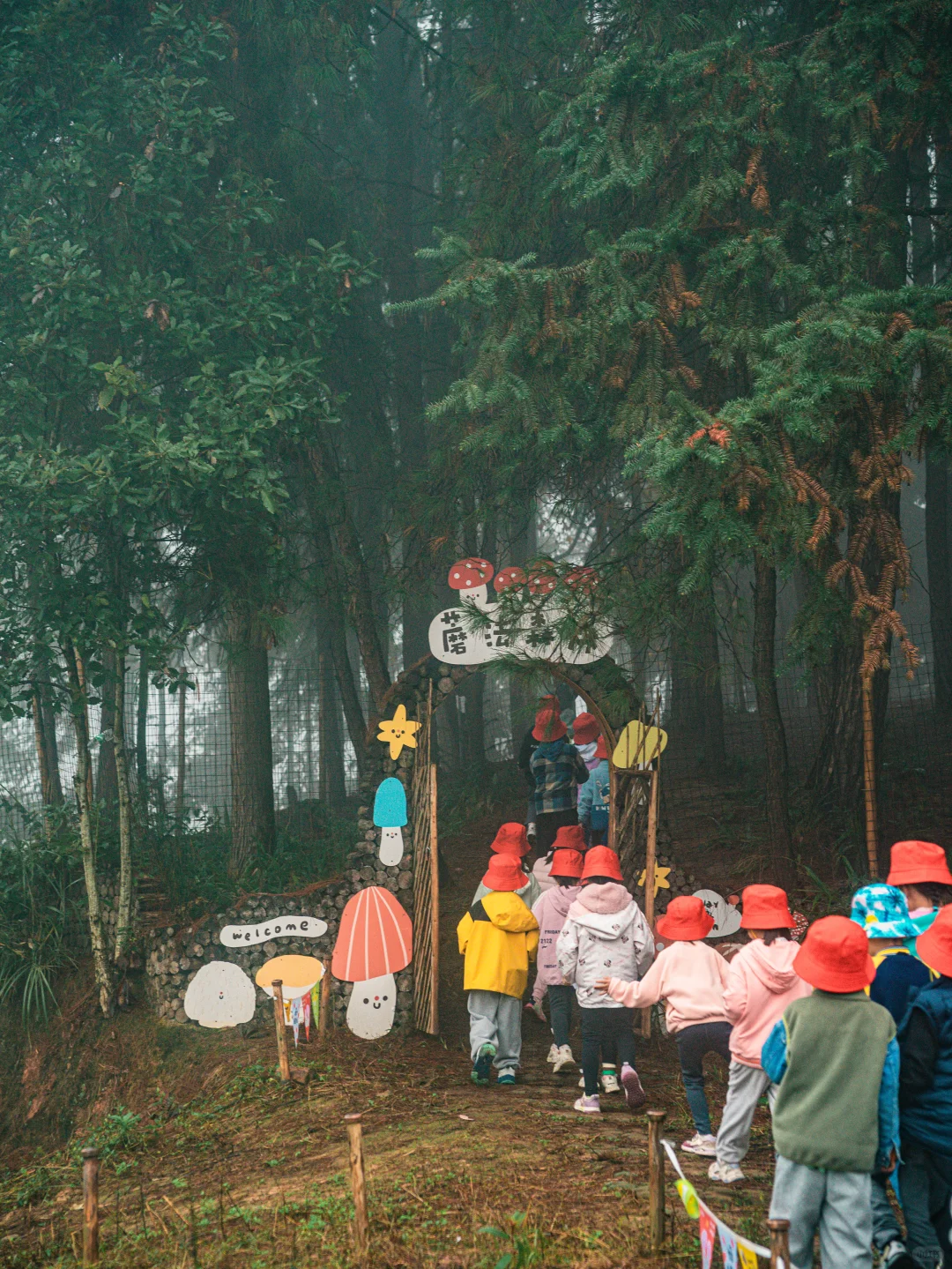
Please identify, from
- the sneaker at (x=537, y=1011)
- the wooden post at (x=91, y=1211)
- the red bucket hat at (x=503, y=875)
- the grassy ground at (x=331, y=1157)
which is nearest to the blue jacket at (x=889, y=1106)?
the grassy ground at (x=331, y=1157)

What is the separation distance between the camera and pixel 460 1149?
5223mm

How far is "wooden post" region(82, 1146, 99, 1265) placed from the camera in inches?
168

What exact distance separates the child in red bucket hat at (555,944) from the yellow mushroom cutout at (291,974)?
5.67ft

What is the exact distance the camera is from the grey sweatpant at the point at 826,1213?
3.47 metres

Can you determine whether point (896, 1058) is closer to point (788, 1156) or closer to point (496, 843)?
point (788, 1156)

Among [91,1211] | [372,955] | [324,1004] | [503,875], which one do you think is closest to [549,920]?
[503,875]

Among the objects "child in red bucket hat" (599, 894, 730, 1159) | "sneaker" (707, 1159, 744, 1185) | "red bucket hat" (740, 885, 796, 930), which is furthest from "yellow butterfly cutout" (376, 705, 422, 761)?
"sneaker" (707, 1159, 744, 1185)

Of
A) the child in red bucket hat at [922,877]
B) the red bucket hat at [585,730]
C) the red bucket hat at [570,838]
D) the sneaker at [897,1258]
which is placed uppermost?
the red bucket hat at [585,730]

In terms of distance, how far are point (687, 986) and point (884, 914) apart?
1376 mm

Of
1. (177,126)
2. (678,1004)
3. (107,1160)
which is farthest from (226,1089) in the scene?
(177,126)

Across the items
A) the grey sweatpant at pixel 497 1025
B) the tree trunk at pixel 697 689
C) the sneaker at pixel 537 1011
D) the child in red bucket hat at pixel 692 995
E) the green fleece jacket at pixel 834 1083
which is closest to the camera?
the green fleece jacket at pixel 834 1083

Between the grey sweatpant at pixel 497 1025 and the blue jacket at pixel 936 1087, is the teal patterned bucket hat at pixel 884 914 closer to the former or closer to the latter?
the blue jacket at pixel 936 1087

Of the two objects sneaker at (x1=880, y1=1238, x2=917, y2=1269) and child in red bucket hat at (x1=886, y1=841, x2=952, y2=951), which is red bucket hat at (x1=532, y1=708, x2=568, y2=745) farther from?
sneaker at (x1=880, y1=1238, x2=917, y2=1269)

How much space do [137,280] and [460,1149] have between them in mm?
6443
